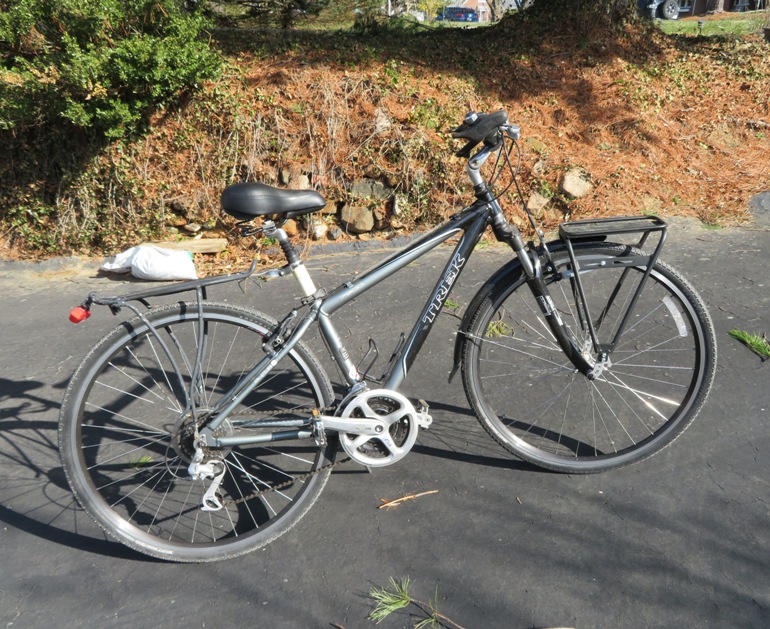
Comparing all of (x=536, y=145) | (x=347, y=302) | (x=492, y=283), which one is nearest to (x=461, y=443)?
(x=492, y=283)

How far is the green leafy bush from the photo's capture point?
5.11 metres

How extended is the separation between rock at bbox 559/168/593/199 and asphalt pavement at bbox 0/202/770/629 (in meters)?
2.79

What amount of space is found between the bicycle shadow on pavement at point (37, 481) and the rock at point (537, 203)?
14.2ft

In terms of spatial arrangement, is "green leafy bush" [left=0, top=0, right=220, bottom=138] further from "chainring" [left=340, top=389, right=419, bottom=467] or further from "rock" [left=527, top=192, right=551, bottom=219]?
"chainring" [left=340, top=389, right=419, bottom=467]

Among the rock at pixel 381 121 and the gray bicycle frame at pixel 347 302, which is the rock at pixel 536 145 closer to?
the rock at pixel 381 121

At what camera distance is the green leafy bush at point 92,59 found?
16.8 ft

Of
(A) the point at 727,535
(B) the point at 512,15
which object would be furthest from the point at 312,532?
(B) the point at 512,15

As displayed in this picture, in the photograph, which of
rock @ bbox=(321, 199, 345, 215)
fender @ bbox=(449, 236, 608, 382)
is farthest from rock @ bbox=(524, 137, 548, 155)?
fender @ bbox=(449, 236, 608, 382)

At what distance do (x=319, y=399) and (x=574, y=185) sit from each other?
14.2 feet

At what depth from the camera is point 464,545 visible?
2.51 m

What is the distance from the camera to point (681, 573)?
231cm

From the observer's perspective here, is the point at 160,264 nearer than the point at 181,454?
No

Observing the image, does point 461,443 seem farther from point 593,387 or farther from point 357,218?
point 357,218

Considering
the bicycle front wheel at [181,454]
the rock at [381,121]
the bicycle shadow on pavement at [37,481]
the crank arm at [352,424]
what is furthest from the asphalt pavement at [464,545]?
the rock at [381,121]
